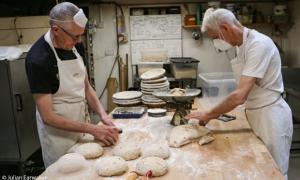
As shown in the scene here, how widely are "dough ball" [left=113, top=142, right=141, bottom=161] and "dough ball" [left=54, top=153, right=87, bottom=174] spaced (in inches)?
6.7

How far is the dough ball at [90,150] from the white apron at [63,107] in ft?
0.68

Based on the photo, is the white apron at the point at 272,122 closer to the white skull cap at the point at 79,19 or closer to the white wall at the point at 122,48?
the white skull cap at the point at 79,19

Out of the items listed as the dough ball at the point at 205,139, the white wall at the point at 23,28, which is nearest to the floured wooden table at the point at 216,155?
the dough ball at the point at 205,139

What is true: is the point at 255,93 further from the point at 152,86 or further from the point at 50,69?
the point at 50,69

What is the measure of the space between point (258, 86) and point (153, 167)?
0.86m

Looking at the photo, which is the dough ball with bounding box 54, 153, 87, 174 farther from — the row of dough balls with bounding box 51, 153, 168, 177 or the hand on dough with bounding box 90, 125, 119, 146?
the hand on dough with bounding box 90, 125, 119, 146

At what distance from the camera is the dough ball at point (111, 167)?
4.28 ft

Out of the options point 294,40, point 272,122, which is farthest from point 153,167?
point 294,40

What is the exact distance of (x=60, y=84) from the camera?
168cm

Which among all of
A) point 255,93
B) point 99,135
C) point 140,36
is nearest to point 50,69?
point 99,135

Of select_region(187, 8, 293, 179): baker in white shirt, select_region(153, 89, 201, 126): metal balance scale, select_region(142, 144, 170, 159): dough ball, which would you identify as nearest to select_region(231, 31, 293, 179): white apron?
select_region(187, 8, 293, 179): baker in white shirt

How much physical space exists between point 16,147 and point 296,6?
3.49 metres

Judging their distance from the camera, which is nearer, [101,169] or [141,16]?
[101,169]

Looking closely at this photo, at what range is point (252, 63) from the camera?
1.66 m
